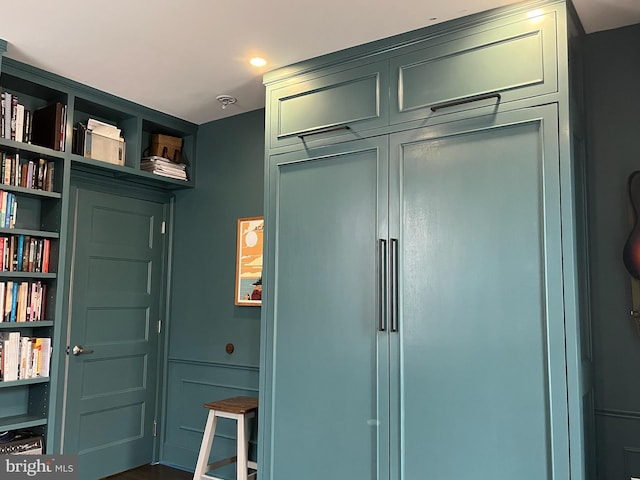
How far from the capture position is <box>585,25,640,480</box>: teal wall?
2.49 metres

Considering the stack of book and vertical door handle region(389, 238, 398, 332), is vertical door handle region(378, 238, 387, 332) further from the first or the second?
the stack of book

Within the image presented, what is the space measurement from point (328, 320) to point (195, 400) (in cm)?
172

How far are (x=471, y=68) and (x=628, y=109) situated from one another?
2.67 ft

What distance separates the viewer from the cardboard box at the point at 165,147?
4078 mm

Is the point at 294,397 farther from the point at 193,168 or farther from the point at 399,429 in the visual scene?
the point at 193,168

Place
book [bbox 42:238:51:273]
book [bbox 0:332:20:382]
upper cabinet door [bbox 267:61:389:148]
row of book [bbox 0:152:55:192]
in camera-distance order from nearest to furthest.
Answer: upper cabinet door [bbox 267:61:389:148]
book [bbox 0:332:20:382]
row of book [bbox 0:152:55:192]
book [bbox 42:238:51:273]

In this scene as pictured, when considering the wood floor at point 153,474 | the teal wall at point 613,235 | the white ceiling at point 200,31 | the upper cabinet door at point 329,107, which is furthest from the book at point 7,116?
the teal wall at point 613,235

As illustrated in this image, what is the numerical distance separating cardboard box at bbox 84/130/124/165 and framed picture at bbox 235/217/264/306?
3.20ft

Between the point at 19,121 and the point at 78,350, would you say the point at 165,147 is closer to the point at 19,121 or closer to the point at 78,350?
the point at 19,121

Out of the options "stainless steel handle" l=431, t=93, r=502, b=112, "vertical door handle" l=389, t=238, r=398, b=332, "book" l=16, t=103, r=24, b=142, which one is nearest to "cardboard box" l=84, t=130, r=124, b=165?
"book" l=16, t=103, r=24, b=142

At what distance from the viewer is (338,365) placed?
109 inches

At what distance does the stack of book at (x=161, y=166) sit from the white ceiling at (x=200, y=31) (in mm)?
670

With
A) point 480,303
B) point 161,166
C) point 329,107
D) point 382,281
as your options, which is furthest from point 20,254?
point 480,303

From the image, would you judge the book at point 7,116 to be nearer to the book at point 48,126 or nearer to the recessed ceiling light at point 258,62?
the book at point 48,126
